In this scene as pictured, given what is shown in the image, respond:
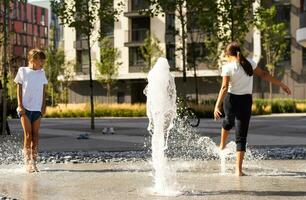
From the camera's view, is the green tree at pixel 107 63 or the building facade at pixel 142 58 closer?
the building facade at pixel 142 58

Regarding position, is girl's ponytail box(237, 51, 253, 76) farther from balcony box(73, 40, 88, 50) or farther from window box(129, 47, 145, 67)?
balcony box(73, 40, 88, 50)

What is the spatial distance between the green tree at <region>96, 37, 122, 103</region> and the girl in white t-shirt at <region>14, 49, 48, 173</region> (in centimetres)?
4552

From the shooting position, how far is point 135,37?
5812 centimetres

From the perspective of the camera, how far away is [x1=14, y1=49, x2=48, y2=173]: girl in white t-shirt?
27.7 ft

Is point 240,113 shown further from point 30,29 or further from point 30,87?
point 30,29

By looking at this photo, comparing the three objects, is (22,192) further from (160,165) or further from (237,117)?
(237,117)

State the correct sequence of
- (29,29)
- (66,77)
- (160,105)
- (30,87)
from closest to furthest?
(160,105)
(30,87)
(66,77)
(29,29)

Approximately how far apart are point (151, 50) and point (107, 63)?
168 inches

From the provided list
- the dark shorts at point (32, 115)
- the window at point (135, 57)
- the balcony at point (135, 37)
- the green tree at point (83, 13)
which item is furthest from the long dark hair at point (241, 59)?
the window at point (135, 57)

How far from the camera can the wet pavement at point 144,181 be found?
20.2 ft

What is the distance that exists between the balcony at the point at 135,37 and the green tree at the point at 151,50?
9.77 feet

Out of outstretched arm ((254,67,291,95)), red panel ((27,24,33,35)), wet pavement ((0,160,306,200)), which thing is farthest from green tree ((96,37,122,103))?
red panel ((27,24,33,35))

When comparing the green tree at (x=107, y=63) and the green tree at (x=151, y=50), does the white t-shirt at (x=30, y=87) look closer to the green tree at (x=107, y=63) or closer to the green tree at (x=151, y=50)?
the green tree at (x=151, y=50)

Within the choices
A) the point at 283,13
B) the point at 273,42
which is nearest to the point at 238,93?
the point at 273,42
